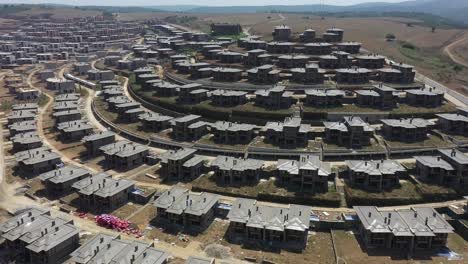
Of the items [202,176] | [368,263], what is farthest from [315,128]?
[368,263]

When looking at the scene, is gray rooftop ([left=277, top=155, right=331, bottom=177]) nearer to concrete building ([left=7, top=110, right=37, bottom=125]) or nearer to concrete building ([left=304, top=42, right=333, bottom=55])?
concrete building ([left=7, top=110, right=37, bottom=125])

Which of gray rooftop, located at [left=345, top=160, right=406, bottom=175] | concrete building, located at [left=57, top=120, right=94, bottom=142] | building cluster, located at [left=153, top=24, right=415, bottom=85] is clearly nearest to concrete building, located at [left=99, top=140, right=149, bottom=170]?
concrete building, located at [left=57, top=120, right=94, bottom=142]

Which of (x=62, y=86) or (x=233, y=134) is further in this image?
(x=62, y=86)

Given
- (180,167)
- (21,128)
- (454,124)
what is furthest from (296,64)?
(21,128)

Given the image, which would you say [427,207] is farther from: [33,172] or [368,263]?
[33,172]

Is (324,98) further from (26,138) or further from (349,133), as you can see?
(26,138)

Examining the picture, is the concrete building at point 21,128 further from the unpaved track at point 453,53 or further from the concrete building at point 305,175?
the unpaved track at point 453,53

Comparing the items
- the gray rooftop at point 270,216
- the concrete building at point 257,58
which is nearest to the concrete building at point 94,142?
the gray rooftop at point 270,216
